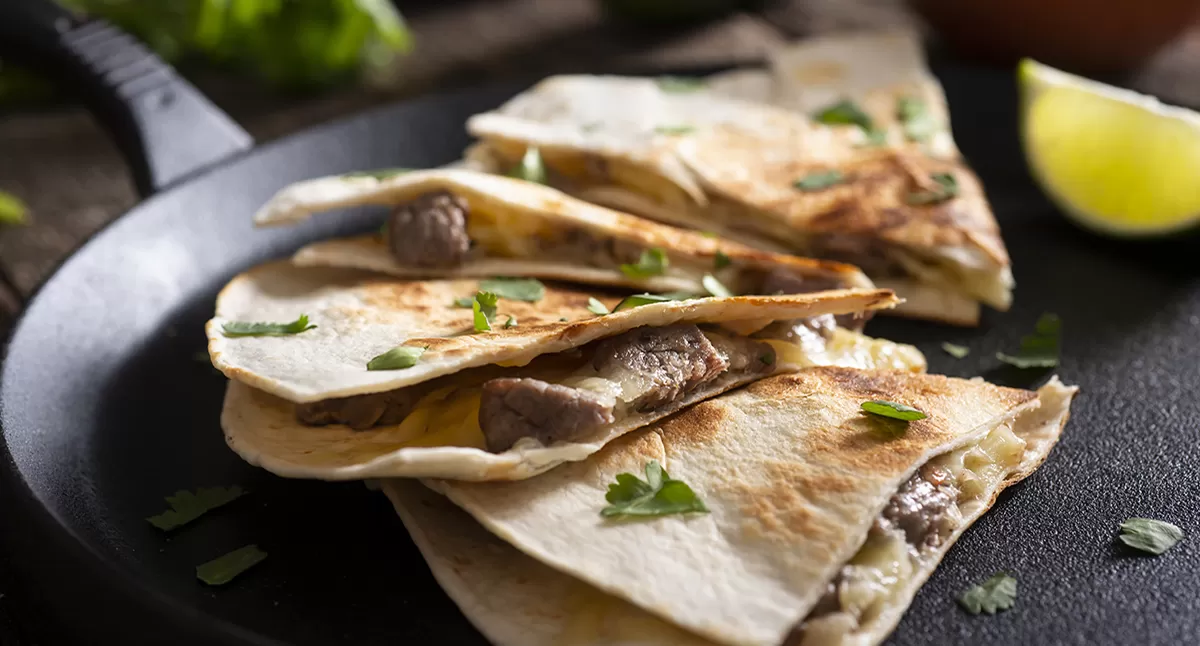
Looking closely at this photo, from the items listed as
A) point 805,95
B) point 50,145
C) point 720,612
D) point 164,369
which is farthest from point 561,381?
point 50,145

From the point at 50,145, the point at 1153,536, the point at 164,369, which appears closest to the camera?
the point at 1153,536

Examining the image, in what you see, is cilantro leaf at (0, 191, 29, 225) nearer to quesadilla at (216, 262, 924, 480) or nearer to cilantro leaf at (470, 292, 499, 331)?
quesadilla at (216, 262, 924, 480)

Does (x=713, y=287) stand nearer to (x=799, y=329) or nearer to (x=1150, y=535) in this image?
(x=799, y=329)

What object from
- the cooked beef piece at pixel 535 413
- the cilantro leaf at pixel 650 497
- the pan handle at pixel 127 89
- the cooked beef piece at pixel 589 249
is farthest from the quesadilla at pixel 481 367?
the pan handle at pixel 127 89

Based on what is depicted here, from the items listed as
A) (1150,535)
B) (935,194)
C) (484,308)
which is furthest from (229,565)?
(935,194)

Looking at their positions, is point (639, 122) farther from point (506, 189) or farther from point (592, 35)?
point (592, 35)

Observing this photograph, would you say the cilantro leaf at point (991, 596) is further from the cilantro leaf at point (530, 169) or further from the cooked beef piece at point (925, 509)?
the cilantro leaf at point (530, 169)
